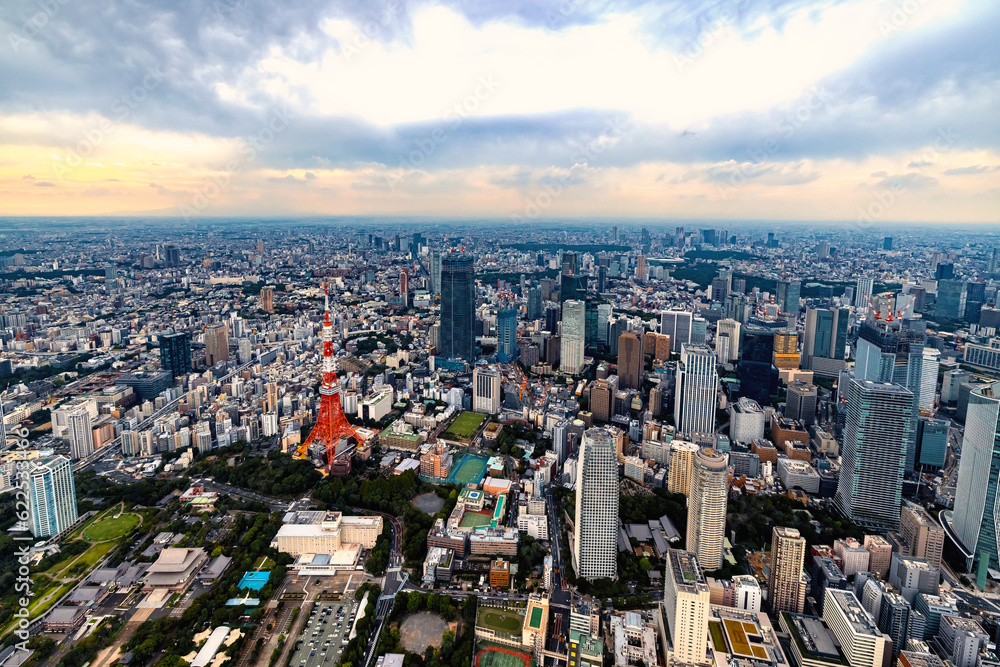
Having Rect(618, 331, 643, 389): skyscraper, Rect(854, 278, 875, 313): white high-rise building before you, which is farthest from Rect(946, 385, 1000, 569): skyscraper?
Rect(854, 278, 875, 313): white high-rise building

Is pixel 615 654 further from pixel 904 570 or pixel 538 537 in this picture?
pixel 904 570

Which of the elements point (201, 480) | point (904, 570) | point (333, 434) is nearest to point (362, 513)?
point (333, 434)

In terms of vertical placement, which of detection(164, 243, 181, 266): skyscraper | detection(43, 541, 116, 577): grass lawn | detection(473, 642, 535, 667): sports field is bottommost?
detection(473, 642, 535, 667): sports field

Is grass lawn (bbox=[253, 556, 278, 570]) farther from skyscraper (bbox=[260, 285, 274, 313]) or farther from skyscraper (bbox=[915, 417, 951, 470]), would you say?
skyscraper (bbox=[260, 285, 274, 313])

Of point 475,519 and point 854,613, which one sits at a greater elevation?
point 854,613

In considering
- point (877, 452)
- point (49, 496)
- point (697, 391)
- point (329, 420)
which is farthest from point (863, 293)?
point (49, 496)

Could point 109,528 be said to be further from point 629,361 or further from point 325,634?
point 629,361
